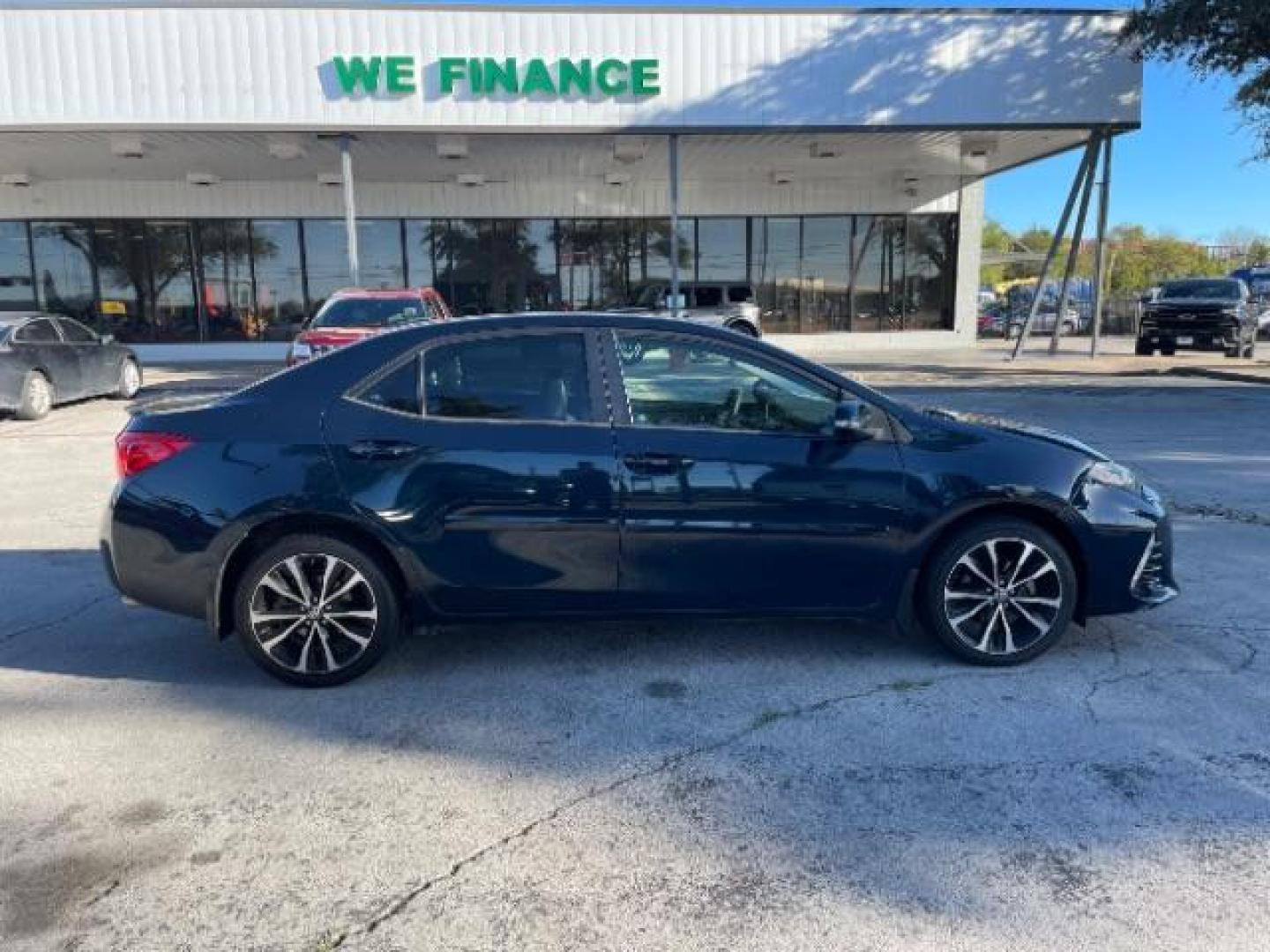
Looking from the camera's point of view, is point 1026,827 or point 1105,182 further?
point 1105,182

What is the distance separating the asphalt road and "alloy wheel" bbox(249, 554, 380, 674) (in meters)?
0.17

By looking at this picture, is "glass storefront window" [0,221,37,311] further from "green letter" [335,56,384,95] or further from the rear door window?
"green letter" [335,56,384,95]

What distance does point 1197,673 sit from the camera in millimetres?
3977

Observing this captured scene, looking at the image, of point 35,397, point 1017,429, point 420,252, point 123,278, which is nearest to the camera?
point 1017,429

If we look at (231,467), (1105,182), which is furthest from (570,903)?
(1105,182)

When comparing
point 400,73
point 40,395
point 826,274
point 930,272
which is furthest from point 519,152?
point 930,272

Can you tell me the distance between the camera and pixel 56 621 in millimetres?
4828

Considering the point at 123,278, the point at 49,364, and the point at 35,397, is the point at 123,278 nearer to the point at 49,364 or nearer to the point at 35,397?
the point at 49,364

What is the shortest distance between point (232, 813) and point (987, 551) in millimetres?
3162

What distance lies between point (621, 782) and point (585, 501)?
119 cm

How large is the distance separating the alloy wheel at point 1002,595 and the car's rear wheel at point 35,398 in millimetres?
12874

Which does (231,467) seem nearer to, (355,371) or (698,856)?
(355,371)

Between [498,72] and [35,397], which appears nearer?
[35,397]

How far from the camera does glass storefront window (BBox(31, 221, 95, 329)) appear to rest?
2264 cm
